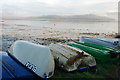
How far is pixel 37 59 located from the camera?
144 inches

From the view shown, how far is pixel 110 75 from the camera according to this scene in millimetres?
4098

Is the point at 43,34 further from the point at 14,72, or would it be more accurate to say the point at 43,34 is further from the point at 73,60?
the point at 14,72

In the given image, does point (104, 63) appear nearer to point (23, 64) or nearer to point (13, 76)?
point (23, 64)

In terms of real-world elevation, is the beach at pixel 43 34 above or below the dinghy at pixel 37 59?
above

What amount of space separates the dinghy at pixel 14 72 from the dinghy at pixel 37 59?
0.12 meters

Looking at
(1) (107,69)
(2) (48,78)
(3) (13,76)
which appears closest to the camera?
(3) (13,76)

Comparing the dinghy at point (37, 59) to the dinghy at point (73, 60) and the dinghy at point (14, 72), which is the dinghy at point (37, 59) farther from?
the dinghy at point (73, 60)

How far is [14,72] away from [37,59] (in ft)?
2.22

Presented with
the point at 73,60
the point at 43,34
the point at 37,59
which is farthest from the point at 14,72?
the point at 43,34

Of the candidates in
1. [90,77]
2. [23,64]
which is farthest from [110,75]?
[23,64]

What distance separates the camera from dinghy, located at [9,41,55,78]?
138 inches

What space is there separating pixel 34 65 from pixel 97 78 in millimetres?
1868

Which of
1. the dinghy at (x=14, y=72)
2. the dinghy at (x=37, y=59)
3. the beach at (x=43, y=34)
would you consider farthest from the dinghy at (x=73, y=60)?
the beach at (x=43, y=34)

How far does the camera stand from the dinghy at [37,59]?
349 cm
